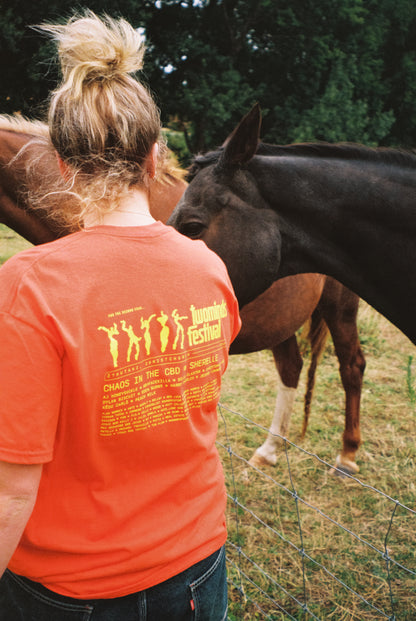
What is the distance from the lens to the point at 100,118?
2.92ft

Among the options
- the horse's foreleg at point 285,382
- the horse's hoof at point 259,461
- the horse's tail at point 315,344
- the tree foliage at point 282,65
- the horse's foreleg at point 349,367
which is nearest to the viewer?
the horse's foreleg at point 349,367

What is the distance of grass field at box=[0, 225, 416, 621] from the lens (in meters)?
2.53

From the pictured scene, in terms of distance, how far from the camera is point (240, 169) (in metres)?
2.10

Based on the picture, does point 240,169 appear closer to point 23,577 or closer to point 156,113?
point 156,113

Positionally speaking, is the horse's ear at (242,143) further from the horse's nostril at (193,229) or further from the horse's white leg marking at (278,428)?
the horse's white leg marking at (278,428)

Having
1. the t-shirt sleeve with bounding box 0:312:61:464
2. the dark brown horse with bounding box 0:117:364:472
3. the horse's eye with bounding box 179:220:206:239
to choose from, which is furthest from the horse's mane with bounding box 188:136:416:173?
the t-shirt sleeve with bounding box 0:312:61:464

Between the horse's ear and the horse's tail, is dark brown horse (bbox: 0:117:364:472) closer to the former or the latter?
the horse's tail

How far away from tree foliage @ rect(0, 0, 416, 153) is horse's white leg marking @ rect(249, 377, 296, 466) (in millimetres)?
13580

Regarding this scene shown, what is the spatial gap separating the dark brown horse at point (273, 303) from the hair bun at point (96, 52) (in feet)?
5.54

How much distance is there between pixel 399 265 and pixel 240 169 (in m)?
0.85

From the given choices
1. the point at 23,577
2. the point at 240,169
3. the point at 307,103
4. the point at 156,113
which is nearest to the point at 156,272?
the point at 156,113

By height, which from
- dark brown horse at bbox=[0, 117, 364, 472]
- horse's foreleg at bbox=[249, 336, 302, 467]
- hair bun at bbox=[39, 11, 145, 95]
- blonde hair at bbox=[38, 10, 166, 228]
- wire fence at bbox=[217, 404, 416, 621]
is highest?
hair bun at bbox=[39, 11, 145, 95]

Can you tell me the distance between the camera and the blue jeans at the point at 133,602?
3.13 ft

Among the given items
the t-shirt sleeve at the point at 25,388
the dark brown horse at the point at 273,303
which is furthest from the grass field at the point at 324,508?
the t-shirt sleeve at the point at 25,388
